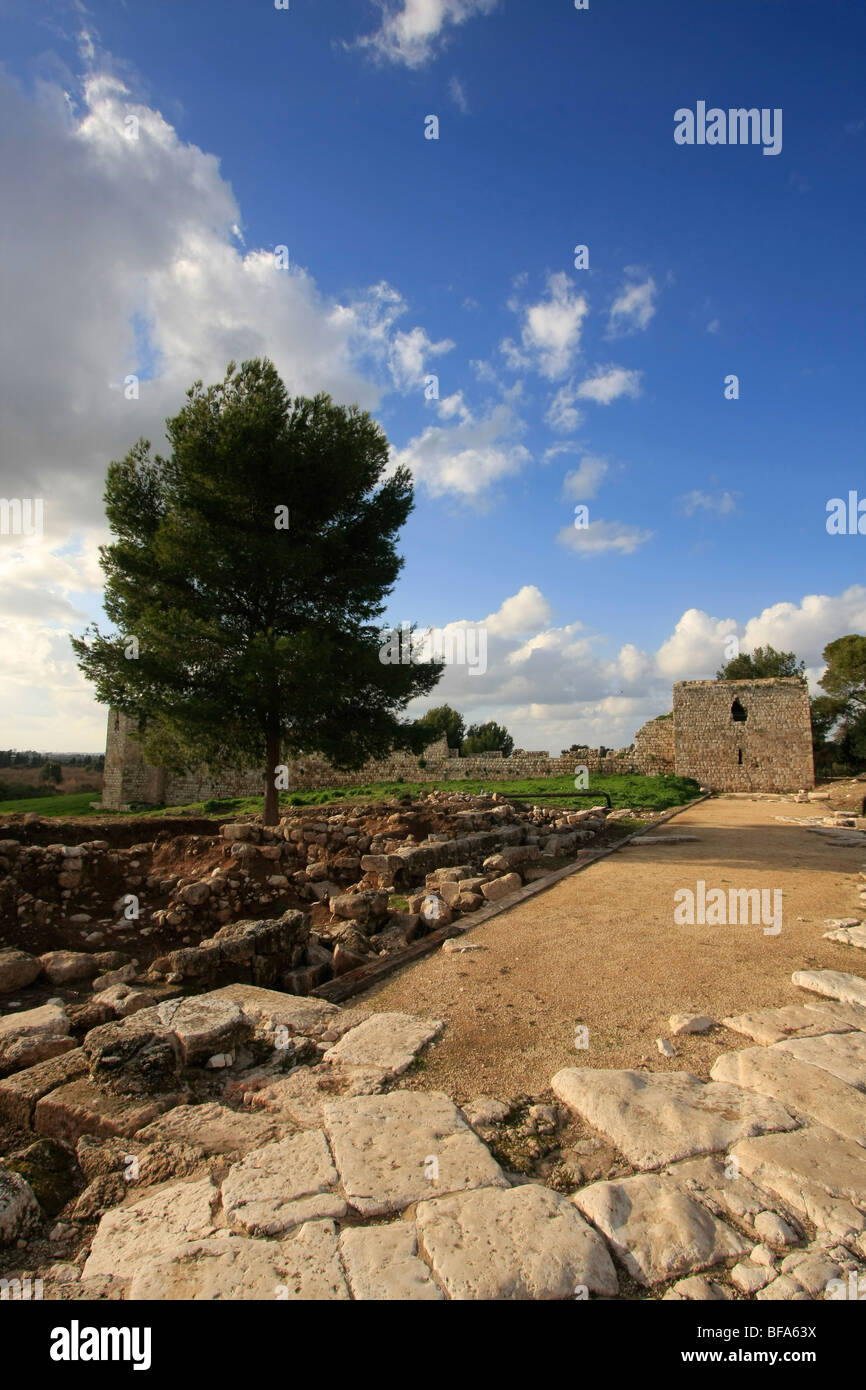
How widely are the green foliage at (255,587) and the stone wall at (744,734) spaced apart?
2060 cm

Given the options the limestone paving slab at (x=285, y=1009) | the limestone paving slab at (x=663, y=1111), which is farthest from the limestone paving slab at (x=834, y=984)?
the limestone paving slab at (x=285, y=1009)

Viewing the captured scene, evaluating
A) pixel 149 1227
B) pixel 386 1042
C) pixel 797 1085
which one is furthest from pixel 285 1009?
pixel 797 1085

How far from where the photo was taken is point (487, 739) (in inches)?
1854

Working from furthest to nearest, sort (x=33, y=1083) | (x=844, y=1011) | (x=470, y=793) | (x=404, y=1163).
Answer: (x=470, y=793) → (x=844, y=1011) → (x=33, y=1083) → (x=404, y=1163)

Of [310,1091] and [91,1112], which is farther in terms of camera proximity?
[310,1091]

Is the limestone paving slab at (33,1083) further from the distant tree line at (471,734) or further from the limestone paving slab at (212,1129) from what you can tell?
the distant tree line at (471,734)

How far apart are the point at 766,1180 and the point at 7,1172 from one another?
100 inches

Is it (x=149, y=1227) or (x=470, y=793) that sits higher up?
(x=149, y=1227)

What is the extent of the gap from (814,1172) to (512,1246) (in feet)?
3.56

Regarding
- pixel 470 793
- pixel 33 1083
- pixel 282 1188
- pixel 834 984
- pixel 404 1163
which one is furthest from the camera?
pixel 470 793

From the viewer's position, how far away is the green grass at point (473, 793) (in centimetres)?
1802

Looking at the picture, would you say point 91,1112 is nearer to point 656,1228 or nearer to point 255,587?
point 656,1228

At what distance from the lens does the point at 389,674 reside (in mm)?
12109
